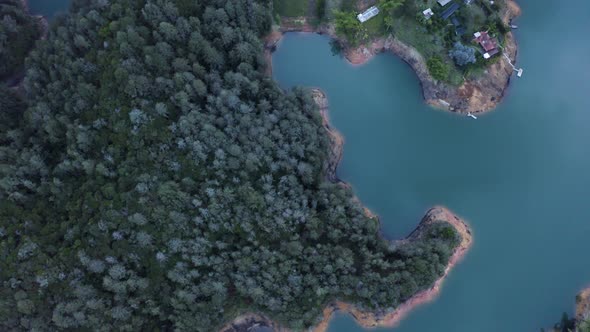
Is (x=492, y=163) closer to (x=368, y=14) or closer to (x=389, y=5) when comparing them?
(x=389, y=5)

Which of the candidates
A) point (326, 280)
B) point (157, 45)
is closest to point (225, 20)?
point (157, 45)

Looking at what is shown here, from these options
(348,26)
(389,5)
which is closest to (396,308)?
(348,26)

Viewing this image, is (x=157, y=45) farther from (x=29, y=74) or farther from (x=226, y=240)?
(x=226, y=240)

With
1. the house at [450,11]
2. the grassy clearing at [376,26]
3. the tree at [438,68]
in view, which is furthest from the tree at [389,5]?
the tree at [438,68]

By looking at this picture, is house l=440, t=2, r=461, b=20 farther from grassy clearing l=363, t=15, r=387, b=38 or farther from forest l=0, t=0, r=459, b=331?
forest l=0, t=0, r=459, b=331

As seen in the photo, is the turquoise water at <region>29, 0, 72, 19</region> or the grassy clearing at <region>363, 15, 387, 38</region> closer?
the grassy clearing at <region>363, 15, 387, 38</region>

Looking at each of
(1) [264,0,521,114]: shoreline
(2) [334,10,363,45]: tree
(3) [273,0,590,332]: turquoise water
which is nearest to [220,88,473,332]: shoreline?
(3) [273,0,590,332]: turquoise water
